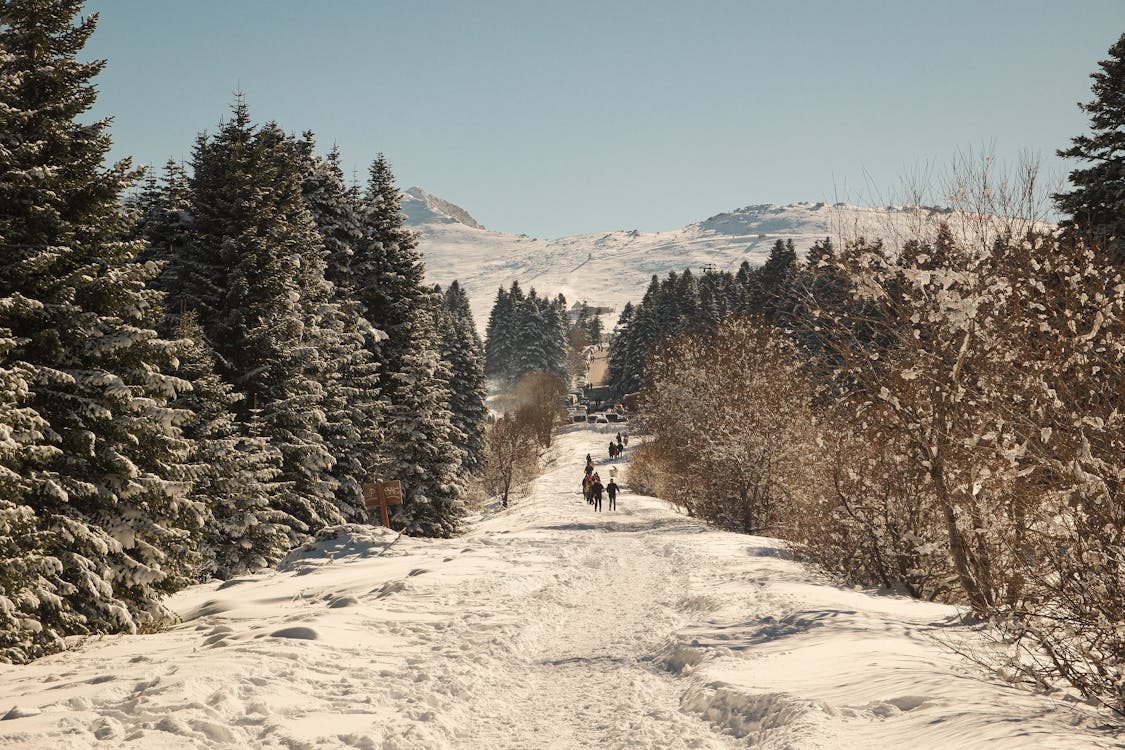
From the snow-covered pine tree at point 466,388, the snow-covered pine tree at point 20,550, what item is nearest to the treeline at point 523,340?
the snow-covered pine tree at point 466,388

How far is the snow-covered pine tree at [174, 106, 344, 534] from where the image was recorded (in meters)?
21.7

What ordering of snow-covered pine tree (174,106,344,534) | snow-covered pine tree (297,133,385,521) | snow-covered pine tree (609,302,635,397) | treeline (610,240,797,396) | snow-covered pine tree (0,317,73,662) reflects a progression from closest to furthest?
snow-covered pine tree (0,317,73,662) → snow-covered pine tree (174,106,344,534) → snow-covered pine tree (297,133,385,521) → treeline (610,240,797,396) → snow-covered pine tree (609,302,635,397)

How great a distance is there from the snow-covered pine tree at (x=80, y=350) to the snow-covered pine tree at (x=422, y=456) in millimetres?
14782

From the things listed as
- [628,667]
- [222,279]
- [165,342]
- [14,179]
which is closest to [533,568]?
[628,667]

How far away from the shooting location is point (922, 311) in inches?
416

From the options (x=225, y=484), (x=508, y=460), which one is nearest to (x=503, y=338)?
(x=508, y=460)

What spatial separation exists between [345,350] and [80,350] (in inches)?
578

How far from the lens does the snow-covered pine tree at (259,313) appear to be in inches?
853

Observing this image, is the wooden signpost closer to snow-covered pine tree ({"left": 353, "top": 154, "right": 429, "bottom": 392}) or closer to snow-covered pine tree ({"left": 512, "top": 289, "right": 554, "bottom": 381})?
snow-covered pine tree ({"left": 353, "top": 154, "right": 429, "bottom": 392})

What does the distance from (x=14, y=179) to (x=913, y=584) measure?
52.4ft

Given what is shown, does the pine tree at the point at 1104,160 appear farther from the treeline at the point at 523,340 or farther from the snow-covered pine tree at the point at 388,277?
the treeline at the point at 523,340

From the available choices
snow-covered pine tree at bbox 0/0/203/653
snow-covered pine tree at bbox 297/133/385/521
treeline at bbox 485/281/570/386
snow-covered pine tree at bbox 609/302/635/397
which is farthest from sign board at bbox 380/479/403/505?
treeline at bbox 485/281/570/386

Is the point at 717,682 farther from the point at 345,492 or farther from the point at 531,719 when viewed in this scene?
the point at 345,492

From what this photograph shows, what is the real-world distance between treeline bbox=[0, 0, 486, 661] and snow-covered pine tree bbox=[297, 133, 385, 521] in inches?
4.2
